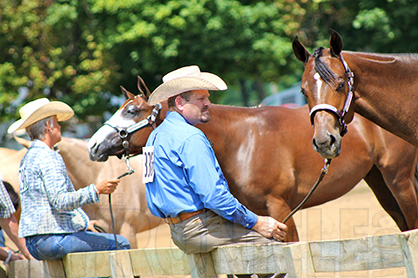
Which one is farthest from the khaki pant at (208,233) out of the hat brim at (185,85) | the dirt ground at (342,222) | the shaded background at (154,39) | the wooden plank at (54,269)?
the shaded background at (154,39)

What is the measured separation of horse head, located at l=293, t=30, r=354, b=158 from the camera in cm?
372

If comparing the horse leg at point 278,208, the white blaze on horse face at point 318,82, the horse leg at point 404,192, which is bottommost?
the horse leg at point 404,192

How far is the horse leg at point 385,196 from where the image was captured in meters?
6.13

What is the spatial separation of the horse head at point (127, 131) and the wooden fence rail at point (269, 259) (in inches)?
62.2

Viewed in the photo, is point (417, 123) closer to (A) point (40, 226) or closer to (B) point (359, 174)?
(B) point (359, 174)

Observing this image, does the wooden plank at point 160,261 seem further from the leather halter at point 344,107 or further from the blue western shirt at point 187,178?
the leather halter at point 344,107

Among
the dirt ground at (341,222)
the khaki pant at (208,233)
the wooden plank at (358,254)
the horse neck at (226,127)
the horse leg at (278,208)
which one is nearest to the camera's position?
the wooden plank at (358,254)

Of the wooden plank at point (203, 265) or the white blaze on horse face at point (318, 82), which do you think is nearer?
the wooden plank at point (203, 265)

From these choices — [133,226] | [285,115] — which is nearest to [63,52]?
[133,226]

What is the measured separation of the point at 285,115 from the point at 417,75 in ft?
5.55

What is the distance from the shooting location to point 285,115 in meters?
5.61

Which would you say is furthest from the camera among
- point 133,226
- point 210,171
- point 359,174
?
point 133,226

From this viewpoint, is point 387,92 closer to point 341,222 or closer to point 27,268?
point 27,268

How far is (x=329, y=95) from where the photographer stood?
3.87 m
